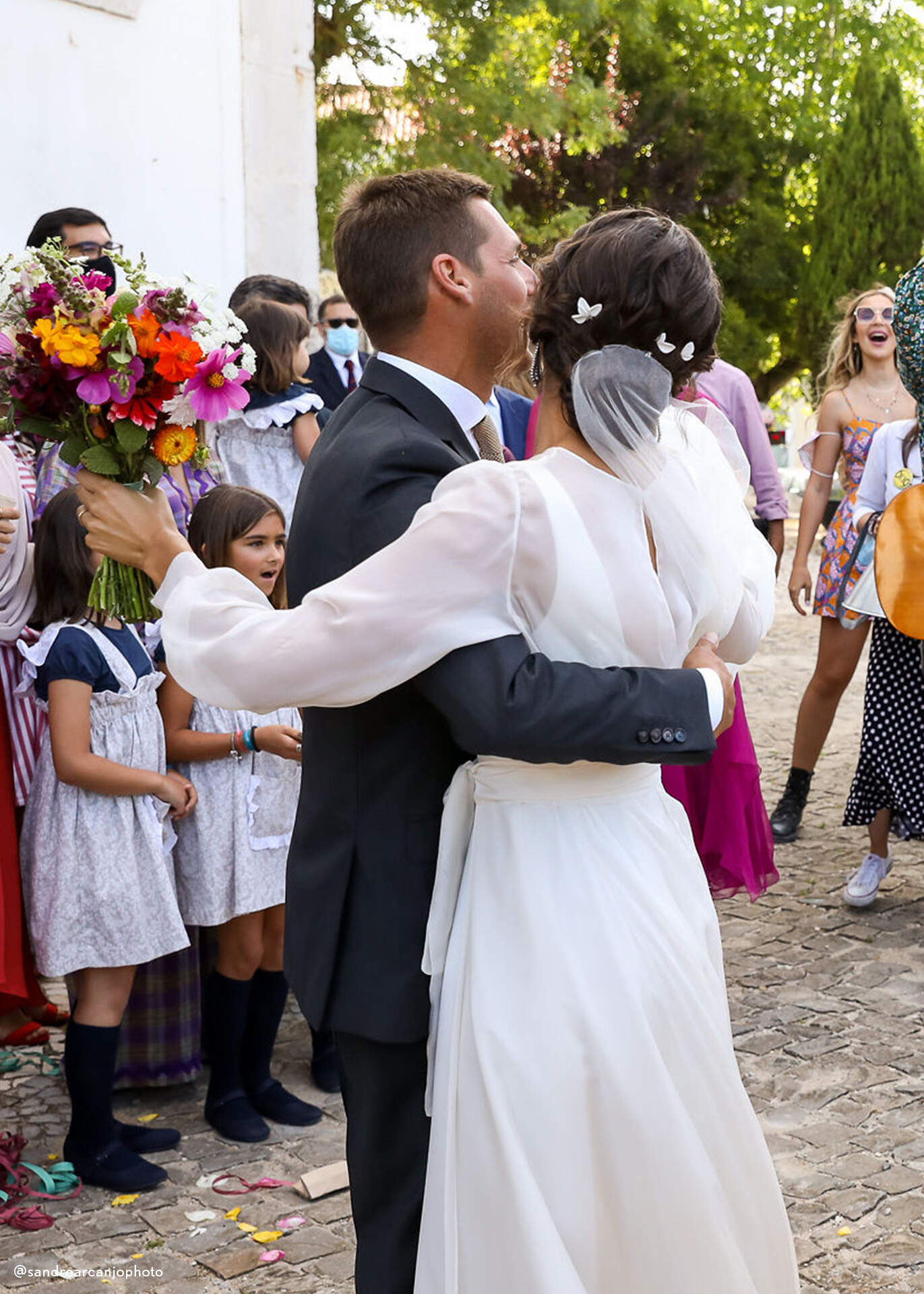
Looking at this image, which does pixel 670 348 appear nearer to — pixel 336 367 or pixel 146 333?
pixel 146 333

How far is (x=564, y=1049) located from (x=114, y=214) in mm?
5893

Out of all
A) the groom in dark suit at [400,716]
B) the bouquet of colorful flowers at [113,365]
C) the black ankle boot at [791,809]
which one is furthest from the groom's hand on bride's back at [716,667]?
the black ankle boot at [791,809]

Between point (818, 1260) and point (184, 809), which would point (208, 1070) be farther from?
point (818, 1260)

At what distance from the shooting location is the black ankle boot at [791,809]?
22.5 ft

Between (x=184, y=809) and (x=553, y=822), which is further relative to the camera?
(x=184, y=809)

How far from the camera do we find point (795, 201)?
29641 millimetres

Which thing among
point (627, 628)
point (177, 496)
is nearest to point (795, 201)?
point (177, 496)

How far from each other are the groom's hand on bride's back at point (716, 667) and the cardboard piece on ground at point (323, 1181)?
197 centimetres

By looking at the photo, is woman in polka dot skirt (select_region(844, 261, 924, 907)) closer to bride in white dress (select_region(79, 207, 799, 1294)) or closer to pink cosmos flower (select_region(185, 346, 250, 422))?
pink cosmos flower (select_region(185, 346, 250, 422))

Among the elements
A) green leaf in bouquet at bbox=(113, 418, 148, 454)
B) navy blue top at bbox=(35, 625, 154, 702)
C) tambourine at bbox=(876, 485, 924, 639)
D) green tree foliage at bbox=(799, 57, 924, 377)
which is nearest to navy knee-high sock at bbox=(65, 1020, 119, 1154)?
navy blue top at bbox=(35, 625, 154, 702)

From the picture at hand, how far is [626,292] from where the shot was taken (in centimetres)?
213

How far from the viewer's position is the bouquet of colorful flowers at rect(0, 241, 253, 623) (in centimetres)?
266

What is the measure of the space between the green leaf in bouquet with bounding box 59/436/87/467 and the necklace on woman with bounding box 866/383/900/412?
4689 millimetres

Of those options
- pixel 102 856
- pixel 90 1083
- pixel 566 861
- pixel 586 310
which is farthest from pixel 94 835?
pixel 586 310
